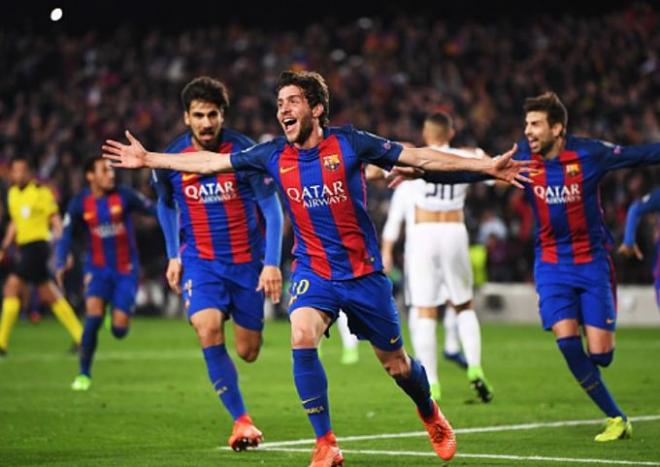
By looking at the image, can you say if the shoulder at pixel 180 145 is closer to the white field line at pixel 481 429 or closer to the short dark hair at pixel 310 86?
the short dark hair at pixel 310 86

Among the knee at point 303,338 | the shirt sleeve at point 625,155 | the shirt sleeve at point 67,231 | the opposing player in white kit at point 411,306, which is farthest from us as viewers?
the shirt sleeve at point 67,231

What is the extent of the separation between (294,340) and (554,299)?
264cm

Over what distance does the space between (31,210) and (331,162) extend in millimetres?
11574

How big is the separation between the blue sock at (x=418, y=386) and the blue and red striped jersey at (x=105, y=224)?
Result: 7021 mm

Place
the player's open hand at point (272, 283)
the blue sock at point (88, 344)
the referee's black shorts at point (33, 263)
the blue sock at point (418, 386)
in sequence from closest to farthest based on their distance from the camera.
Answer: the blue sock at point (418, 386) → the player's open hand at point (272, 283) → the blue sock at point (88, 344) → the referee's black shorts at point (33, 263)

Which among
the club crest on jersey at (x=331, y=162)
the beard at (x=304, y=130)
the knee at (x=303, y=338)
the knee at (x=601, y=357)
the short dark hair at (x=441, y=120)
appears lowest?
the knee at (x=601, y=357)

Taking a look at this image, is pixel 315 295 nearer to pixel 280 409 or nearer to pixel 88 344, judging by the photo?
pixel 280 409

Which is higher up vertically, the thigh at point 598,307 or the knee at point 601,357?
the thigh at point 598,307

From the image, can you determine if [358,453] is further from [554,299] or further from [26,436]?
[26,436]

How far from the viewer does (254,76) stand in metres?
33.5

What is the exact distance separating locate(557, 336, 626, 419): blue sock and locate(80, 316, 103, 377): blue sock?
615 centimetres

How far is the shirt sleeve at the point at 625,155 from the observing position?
9.62m

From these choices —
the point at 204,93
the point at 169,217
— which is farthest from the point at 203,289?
the point at 204,93

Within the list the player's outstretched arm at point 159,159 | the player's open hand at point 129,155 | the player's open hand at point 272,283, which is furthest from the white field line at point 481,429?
the player's open hand at point 129,155
